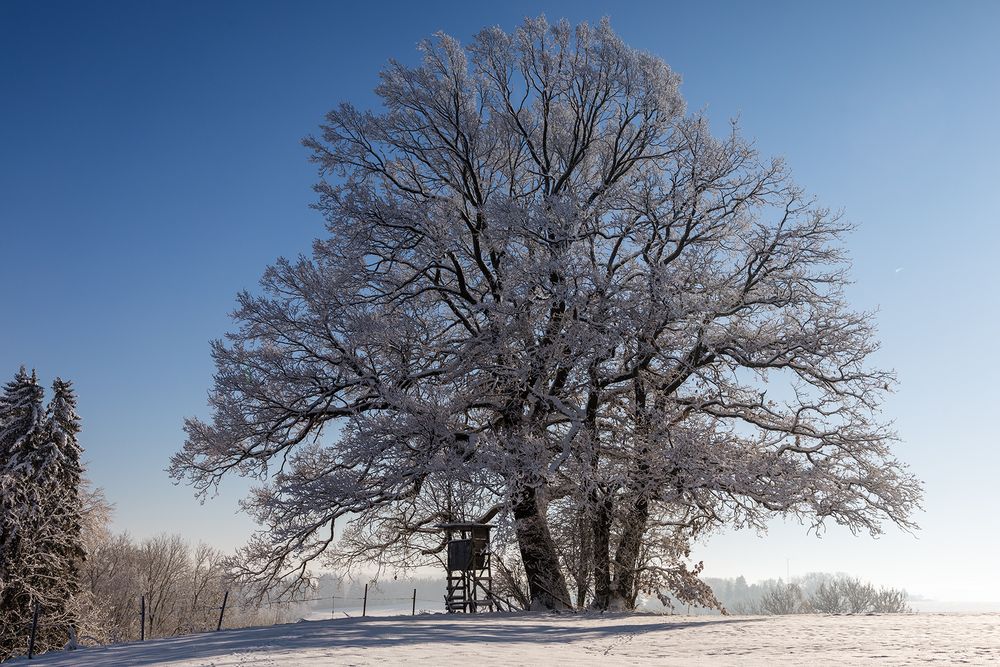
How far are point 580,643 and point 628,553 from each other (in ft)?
21.6

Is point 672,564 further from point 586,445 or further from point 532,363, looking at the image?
point 532,363

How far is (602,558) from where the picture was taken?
18.2 metres

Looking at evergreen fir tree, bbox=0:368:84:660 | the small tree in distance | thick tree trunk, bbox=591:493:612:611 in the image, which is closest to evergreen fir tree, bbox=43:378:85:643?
evergreen fir tree, bbox=0:368:84:660

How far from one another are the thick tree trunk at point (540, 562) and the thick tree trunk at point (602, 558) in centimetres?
74

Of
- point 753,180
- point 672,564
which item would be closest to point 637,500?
point 672,564

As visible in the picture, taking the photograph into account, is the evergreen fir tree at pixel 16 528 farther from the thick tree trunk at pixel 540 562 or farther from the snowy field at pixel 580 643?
the thick tree trunk at pixel 540 562

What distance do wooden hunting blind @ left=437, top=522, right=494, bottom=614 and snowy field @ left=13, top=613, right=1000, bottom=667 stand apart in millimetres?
2531

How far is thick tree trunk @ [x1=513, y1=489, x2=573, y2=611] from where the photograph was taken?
17906 millimetres

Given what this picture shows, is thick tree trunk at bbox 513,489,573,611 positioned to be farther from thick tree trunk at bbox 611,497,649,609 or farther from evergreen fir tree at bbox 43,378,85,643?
evergreen fir tree at bbox 43,378,85,643

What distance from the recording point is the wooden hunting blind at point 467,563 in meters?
17.3

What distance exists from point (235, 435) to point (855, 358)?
14.7 m

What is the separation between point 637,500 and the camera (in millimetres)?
16312

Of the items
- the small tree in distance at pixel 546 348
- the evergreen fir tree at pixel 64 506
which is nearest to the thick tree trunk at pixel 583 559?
the small tree in distance at pixel 546 348

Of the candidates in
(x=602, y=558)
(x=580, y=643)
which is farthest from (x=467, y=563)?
(x=580, y=643)
